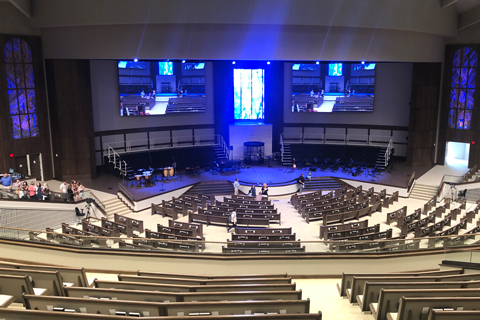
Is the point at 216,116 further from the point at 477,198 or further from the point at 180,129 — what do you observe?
the point at 477,198

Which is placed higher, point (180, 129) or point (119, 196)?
point (180, 129)

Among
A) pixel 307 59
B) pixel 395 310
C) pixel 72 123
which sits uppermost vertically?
pixel 307 59

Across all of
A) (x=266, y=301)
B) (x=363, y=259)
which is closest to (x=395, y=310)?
(x=266, y=301)

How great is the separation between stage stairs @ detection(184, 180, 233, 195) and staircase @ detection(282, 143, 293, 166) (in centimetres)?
527

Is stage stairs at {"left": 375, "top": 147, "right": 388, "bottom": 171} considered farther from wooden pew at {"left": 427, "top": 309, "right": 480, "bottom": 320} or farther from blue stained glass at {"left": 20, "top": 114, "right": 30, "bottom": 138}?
wooden pew at {"left": 427, "top": 309, "right": 480, "bottom": 320}

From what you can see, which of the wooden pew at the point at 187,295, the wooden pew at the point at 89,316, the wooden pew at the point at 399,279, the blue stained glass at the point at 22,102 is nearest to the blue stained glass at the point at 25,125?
the blue stained glass at the point at 22,102

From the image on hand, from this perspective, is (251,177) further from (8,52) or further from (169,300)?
(169,300)

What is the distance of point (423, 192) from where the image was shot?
20.8 meters

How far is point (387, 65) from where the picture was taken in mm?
26531

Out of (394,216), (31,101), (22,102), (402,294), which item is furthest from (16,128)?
(402,294)

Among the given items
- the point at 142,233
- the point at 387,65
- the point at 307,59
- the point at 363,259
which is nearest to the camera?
the point at 363,259

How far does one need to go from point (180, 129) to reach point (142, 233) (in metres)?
12.6

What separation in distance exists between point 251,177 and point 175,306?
18169 millimetres

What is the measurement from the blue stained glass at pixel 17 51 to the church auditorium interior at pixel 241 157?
11cm
